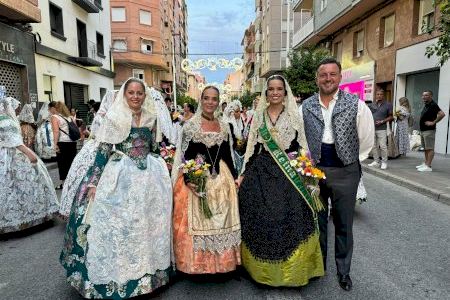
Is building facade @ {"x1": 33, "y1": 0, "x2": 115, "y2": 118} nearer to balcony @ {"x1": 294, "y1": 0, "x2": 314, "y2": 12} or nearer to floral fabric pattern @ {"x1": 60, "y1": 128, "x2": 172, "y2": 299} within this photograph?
floral fabric pattern @ {"x1": 60, "y1": 128, "x2": 172, "y2": 299}

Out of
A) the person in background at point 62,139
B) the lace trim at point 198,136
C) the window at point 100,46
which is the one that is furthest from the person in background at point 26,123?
the window at point 100,46

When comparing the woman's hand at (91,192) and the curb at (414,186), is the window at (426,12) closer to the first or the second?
the curb at (414,186)

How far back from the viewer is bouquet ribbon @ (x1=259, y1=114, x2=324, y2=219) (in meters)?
3.09

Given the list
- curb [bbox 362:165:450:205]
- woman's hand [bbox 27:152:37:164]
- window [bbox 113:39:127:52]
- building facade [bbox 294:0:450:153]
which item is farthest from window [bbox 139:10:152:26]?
woman's hand [bbox 27:152:37:164]

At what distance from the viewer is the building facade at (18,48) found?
10.6 metres

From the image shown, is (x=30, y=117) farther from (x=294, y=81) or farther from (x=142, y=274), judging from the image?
(x=294, y=81)

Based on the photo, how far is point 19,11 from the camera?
10.4 metres

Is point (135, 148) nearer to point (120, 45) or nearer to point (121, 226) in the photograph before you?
point (121, 226)

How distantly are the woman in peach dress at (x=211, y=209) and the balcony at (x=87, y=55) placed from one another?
14851 millimetres

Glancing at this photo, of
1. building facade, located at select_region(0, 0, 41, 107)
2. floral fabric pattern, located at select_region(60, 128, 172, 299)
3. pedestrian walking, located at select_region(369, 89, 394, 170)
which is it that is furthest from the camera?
building facade, located at select_region(0, 0, 41, 107)

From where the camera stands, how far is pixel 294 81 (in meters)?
16.8

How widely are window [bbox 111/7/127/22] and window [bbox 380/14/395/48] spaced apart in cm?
2731

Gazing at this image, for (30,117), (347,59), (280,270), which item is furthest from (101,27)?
(280,270)

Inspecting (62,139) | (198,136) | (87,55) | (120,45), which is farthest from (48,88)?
(120,45)
